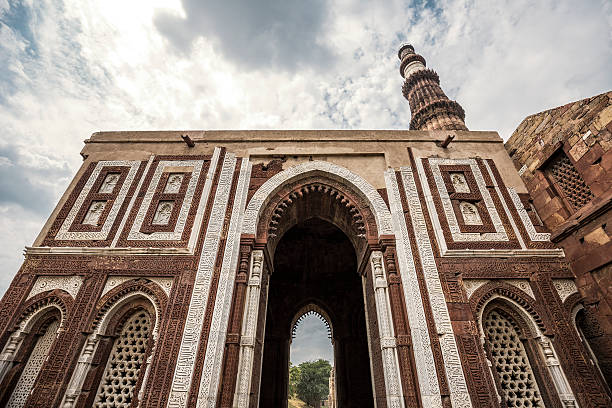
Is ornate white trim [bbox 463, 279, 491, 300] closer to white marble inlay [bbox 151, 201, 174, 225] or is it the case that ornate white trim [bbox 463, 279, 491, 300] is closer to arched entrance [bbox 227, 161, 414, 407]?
arched entrance [bbox 227, 161, 414, 407]

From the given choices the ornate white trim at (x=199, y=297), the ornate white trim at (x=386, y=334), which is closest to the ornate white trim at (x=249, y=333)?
the ornate white trim at (x=199, y=297)

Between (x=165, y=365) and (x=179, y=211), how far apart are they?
3042 mm

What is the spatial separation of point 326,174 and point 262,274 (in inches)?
110

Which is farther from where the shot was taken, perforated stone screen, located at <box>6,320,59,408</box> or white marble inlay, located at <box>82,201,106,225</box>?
white marble inlay, located at <box>82,201,106,225</box>

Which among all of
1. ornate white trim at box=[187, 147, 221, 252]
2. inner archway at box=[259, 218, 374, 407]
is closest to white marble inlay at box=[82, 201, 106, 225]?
ornate white trim at box=[187, 147, 221, 252]

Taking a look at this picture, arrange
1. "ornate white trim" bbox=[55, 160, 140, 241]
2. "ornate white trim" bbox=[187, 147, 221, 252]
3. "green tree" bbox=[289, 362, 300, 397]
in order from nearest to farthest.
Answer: "ornate white trim" bbox=[187, 147, 221, 252], "ornate white trim" bbox=[55, 160, 140, 241], "green tree" bbox=[289, 362, 300, 397]

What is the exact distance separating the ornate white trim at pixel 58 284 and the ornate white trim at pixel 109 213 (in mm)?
826

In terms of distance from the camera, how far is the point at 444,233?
6141mm

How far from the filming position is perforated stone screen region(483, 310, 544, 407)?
496cm

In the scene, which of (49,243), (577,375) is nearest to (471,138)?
(577,375)

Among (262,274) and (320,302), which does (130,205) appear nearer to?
(262,274)

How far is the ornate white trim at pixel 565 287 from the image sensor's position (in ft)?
18.1

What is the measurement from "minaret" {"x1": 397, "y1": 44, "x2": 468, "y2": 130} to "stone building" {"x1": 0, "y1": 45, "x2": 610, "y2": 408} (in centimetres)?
1094

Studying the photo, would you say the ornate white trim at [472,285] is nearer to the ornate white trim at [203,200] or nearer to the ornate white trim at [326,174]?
the ornate white trim at [326,174]
